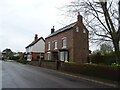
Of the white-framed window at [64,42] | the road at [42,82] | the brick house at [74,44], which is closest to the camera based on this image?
the road at [42,82]

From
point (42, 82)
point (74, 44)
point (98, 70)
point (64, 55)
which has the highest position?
point (74, 44)

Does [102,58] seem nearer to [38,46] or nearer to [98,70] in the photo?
[98,70]

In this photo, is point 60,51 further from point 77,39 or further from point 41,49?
point 41,49

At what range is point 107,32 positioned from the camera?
2325 cm

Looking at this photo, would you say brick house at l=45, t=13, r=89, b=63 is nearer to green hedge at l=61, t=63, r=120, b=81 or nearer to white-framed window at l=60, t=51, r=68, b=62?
white-framed window at l=60, t=51, r=68, b=62

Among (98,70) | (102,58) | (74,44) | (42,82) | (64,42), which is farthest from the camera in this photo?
(64,42)

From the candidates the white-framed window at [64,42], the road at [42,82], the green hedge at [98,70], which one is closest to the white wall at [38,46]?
the white-framed window at [64,42]

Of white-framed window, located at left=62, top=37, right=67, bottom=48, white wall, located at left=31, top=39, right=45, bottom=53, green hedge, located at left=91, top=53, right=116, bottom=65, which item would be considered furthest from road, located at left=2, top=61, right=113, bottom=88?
white wall, located at left=31, top=39, right=45, bottom=53

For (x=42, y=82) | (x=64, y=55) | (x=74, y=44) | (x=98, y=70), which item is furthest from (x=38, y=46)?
(x=42, y=82)

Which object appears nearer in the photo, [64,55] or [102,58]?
[102,58]

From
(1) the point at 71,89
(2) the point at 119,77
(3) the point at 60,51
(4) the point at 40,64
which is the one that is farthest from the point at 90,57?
(1) the point at 71,89

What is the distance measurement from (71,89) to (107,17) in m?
11.6

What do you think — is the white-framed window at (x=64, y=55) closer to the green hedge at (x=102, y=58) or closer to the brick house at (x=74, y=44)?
the brick house at (x=74, y=44)

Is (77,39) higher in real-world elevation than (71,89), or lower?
higher
